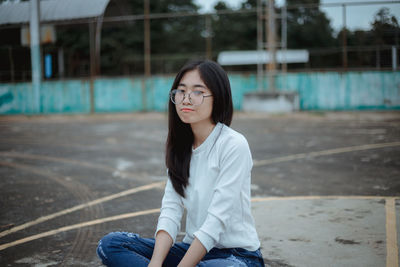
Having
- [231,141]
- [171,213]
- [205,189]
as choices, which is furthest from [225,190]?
[171,213]

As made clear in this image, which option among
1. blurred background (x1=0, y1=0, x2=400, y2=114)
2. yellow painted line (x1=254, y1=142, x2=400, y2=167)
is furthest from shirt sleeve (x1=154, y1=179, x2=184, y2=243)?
blurred background (x1=0, y1=0, x2=400, y2=114)

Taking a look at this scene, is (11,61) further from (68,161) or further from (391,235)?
(391,235)

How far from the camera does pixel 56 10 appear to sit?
1950 centimetres

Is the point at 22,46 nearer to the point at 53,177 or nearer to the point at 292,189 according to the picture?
the point at 53,177

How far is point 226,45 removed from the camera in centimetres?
4106

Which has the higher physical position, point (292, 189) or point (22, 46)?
point (22, 46)

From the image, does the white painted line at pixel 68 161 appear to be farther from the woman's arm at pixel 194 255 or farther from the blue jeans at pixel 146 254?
the woman's arm at pixel 194 255

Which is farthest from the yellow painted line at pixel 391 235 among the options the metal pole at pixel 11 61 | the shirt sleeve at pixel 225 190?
the metal pole at pixel 11 61

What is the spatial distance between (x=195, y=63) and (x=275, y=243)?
2055mm

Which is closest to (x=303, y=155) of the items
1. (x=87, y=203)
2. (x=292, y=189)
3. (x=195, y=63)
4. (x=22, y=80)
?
(x=292, y=189)

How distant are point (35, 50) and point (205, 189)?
18.6 m

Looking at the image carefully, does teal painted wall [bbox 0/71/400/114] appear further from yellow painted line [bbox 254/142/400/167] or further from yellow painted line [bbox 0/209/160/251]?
yellow painted line [bbox 0/209/160/251]

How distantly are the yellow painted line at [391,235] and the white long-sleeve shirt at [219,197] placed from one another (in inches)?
57.2

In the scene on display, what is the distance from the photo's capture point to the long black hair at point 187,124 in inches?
96.0
